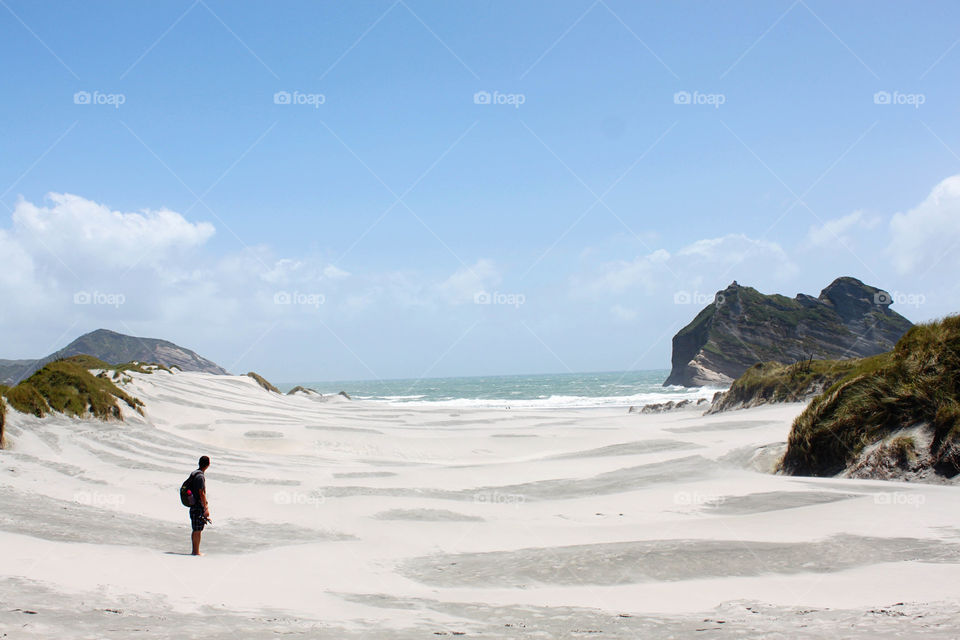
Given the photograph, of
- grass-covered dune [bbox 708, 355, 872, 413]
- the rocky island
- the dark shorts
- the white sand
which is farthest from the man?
the rocky island

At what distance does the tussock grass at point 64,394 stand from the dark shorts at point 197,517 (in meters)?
12.0

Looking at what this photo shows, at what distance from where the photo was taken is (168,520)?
1102 cm

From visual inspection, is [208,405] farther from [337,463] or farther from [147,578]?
[147,578]

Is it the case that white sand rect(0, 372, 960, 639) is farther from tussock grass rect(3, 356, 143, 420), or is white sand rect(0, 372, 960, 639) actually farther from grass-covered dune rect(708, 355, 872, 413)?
grass-covered dune rect(708, 355, 872, 413)

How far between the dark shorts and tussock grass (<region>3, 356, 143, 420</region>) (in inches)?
471

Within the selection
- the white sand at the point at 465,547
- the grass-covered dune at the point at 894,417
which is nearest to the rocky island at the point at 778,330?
the white sand at the point at 465,547

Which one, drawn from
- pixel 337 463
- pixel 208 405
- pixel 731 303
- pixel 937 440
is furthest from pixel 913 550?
pixel 731 303

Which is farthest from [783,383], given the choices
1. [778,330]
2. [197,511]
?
[778,330]

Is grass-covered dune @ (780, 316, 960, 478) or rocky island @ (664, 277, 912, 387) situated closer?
grass-covered dune @ (780, 316, 960, 478)

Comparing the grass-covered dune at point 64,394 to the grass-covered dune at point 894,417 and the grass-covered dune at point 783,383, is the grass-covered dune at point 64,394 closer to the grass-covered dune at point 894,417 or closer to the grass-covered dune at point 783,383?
the grass-covered dune at point 894,417

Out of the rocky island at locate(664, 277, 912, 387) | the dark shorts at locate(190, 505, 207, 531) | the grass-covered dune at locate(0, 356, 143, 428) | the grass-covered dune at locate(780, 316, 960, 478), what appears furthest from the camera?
the rocky island at locate(664, 277, 912, 387)

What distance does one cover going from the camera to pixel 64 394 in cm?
1995

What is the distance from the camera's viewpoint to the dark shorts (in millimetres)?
8773

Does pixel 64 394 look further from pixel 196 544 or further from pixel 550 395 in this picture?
pixel 550 395
